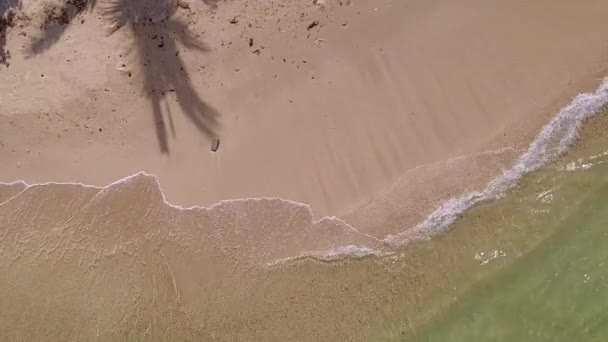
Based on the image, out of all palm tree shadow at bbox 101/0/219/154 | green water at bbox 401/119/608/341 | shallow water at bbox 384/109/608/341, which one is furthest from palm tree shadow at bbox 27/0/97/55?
green water at bbox 401/119/608/341

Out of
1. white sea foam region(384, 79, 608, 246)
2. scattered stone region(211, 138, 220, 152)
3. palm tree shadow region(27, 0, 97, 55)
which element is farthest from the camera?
palm tree shadow region(27, 0, 97, 55)

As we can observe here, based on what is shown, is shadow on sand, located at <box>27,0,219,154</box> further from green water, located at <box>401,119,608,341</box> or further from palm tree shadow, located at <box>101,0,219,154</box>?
green water, located at <box>401,119,608,341</box>

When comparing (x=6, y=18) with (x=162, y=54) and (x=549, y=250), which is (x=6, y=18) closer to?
(x=162, y=54)

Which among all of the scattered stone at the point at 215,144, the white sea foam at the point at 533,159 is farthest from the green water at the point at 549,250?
the scattered stone at the point at 215,144

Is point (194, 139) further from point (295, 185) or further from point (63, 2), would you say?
point (63, 2)

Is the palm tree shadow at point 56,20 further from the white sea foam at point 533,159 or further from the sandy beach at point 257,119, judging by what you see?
the white sea foam at point 533,159

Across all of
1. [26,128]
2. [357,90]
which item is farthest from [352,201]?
[26,128]

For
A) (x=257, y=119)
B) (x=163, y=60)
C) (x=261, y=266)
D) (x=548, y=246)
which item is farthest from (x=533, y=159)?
(x=163, y=60)
